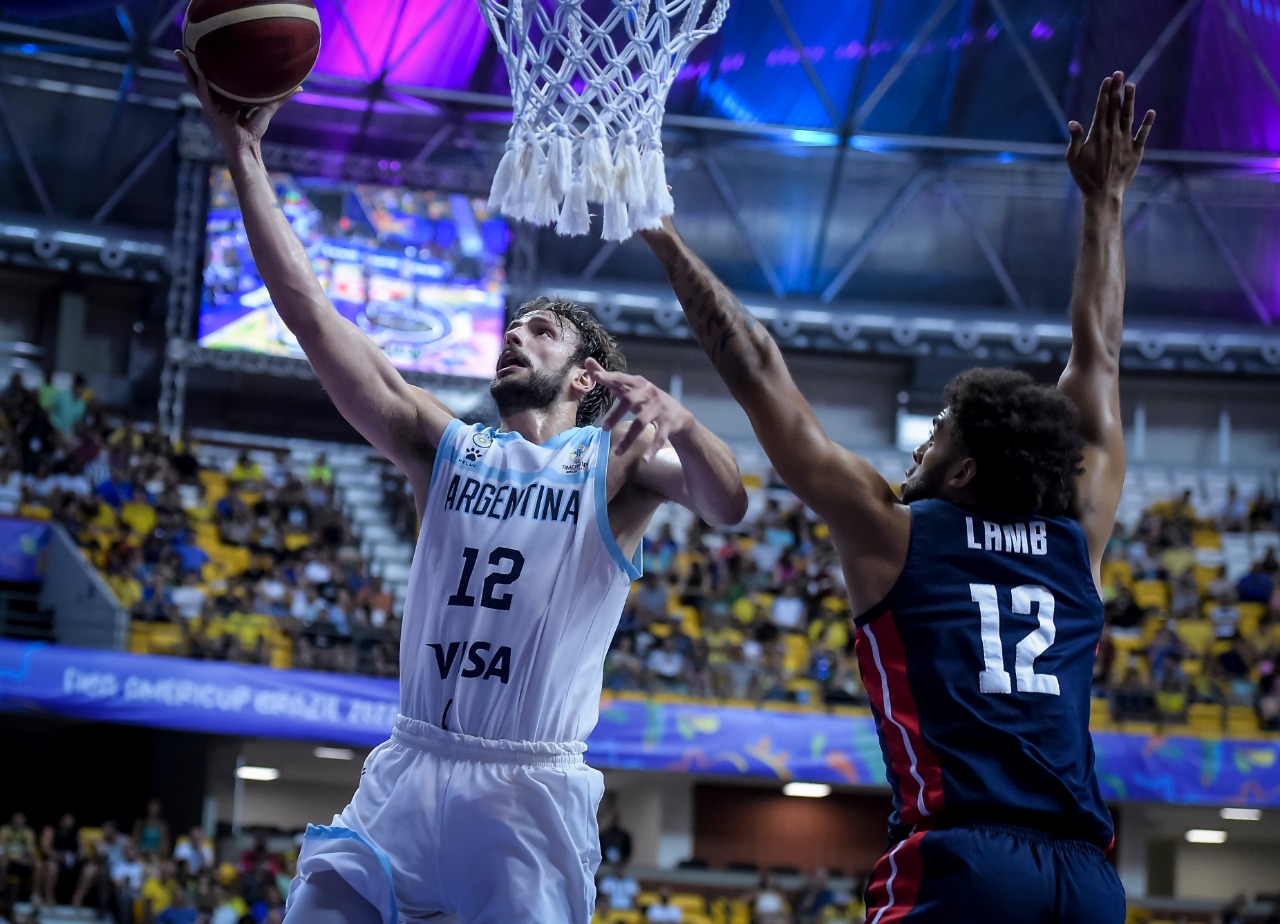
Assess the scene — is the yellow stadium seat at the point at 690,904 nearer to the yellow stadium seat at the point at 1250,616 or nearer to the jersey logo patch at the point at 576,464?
the yellow stadium seat at the point at 1250,616

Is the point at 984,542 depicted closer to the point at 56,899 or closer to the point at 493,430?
the point at 493,430

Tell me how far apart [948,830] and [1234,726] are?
1437cm

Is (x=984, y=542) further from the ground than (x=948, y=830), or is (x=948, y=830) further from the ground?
(x=984, y=542)

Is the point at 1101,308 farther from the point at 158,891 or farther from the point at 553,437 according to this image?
the point at 158,891

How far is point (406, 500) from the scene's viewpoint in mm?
20109

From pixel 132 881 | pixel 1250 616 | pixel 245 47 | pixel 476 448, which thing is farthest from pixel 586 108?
pixel 1250 616

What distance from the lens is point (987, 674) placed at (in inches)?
124

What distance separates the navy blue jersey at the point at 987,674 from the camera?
310cm

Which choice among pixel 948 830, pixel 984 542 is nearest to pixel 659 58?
pixel 984 542

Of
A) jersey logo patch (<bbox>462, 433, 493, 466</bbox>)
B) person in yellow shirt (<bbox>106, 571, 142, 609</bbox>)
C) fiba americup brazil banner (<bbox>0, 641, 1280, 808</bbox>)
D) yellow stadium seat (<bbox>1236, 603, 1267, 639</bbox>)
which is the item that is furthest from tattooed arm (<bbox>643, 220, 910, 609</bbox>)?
yellow stadium seat (<bbox>1236, 603, 1267, 639</bbox>)

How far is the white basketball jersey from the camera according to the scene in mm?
3801

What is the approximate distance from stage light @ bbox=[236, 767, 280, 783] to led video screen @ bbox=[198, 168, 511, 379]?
5.64 metres

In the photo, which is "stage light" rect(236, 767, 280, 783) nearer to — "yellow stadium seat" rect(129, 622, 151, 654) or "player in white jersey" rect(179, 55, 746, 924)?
"yellow stadium seat" rect(129, 622, 151, 654)

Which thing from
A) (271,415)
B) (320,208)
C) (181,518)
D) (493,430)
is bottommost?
(493,430)
